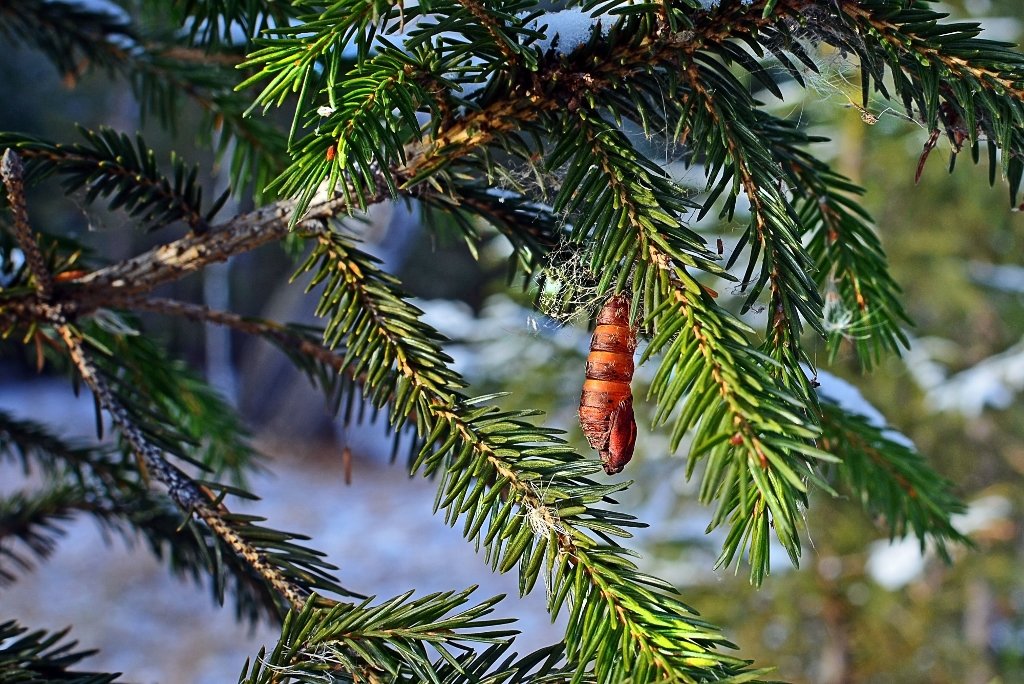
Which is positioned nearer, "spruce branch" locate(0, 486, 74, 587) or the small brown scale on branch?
the small brown scale on branch

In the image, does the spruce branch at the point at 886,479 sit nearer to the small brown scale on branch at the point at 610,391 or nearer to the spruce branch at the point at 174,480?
the small brown scale on branch at the point at 610,391

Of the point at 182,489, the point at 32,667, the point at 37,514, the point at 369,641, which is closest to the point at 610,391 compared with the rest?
the point at 369,641

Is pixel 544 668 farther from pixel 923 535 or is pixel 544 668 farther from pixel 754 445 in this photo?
pixel 923 535

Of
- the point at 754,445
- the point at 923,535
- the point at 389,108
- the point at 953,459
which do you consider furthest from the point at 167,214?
the point at 953,459

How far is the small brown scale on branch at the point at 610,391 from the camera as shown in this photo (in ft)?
1.61

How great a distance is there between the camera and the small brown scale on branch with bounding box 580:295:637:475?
0.49 metres

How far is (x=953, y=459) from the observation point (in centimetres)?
315

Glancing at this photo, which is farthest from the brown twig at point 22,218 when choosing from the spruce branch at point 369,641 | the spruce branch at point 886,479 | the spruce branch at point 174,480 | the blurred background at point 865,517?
the blurred background at point 865,517

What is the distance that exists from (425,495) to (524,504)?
6215 millimetres

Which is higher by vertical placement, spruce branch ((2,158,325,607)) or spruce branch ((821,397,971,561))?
spruce branch ((821,397,971,561))

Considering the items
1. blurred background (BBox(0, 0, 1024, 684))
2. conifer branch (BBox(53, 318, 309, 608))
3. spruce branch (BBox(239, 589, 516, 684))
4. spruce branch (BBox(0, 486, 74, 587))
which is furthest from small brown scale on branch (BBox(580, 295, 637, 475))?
blurred background (BBox(0, 0, 1024, 684))

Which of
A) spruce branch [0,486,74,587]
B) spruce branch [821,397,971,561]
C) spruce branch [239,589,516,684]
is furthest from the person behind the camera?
spruce branch [0,486,74,587]

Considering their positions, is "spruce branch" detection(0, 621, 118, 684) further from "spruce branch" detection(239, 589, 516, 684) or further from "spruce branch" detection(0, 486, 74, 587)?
"spruce branch" detection(0, 486, 74, 587)

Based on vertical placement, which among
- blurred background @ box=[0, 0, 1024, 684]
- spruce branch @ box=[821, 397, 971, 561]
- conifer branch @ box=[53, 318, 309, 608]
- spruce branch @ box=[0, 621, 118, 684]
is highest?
blurred background @ box=[0, 0, 1024, 684]
